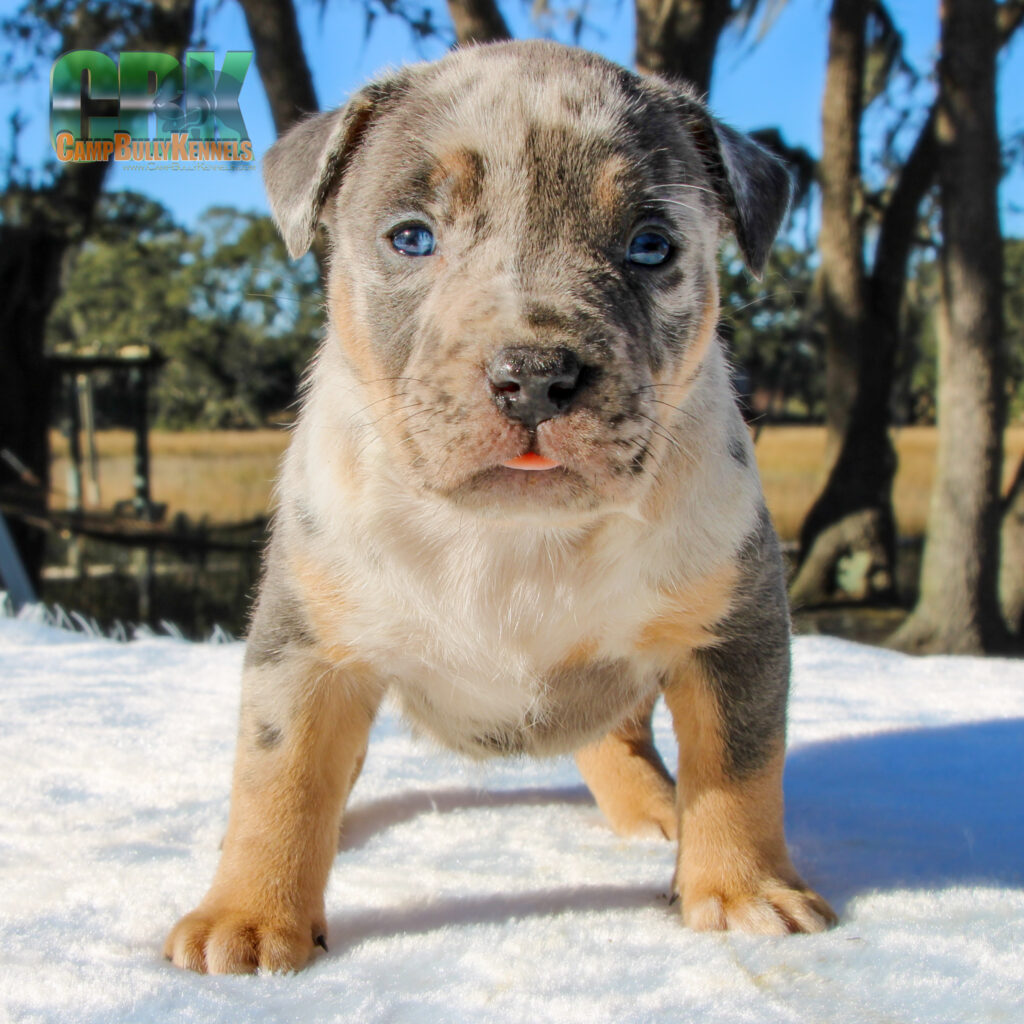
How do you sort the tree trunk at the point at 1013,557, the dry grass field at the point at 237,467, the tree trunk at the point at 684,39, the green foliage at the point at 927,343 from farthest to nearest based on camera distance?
the green foliage at the point at 927,343, the dry grass field at the point at 237,467, the tree trunk at the point at 1013,557, the tree trunk at the point at 684,39

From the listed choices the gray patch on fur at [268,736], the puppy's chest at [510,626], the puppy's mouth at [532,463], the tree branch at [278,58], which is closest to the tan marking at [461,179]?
the puppy's mouth at [532,463]

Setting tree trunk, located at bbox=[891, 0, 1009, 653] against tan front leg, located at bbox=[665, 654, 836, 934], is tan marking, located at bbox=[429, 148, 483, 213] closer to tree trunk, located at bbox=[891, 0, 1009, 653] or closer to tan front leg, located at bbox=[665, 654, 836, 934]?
tan front leg, located at bbox=[665, 654, 836, 934]

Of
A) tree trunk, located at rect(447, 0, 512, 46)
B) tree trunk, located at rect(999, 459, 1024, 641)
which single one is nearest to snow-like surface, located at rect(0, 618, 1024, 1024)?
tree trunk, located at rect(447, 0, 512, 46)

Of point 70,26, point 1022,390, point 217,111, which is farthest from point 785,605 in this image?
point 1022,390

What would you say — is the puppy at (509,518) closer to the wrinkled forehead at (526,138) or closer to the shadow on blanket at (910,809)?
the wrinkled forehead at (526,138)

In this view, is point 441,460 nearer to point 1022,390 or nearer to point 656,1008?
point 656,1008

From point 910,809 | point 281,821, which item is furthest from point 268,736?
point 910,809
